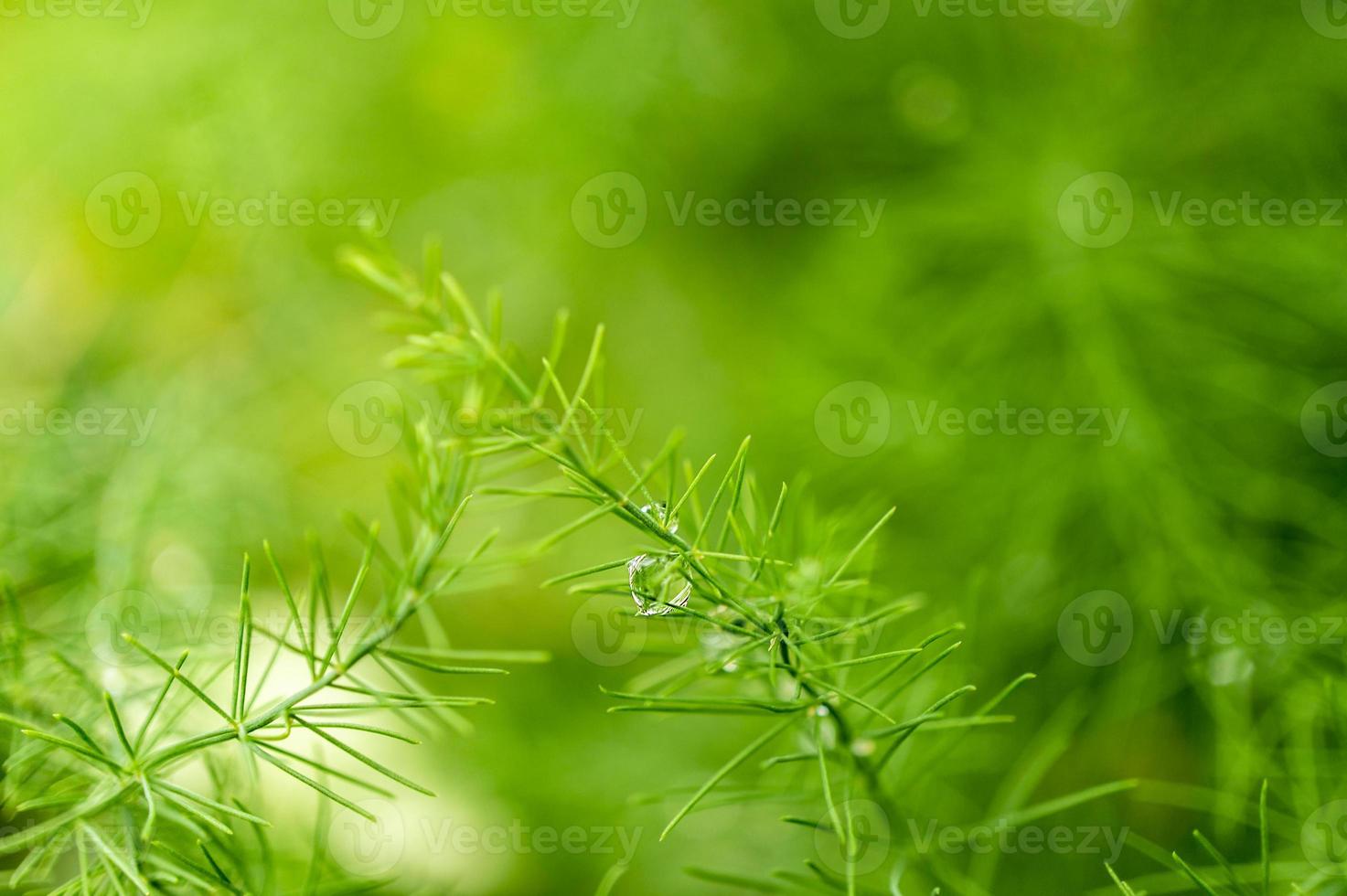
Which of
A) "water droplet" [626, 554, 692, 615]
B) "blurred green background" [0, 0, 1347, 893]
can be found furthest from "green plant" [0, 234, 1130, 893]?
"blurred green background" [0, 0, 1347, 893]

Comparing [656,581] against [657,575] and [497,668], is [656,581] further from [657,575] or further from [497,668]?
[497,668]

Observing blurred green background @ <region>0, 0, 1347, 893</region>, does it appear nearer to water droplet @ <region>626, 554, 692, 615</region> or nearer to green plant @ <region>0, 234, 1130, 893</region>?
green plant @ <region>0, 234, 1130, 893</region>

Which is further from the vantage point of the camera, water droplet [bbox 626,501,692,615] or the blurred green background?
the blurred green background

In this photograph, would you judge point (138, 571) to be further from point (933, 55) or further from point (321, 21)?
point (933, 55)

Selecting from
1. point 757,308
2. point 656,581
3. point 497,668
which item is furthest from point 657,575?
point 757,308

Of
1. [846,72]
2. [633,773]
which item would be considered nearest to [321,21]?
[846,72]

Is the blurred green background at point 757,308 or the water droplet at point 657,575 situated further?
the blurred green background at point 757,308

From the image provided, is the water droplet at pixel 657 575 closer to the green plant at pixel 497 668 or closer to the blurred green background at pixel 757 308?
the green plant at pixel 497 668

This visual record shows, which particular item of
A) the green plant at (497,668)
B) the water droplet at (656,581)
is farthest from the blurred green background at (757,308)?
the water droplet at (656,581)
